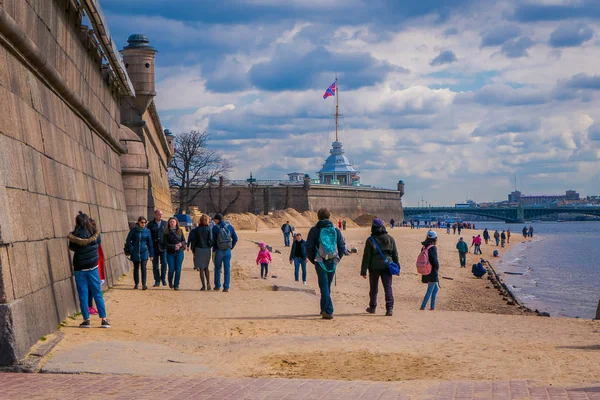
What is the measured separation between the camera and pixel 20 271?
9.48 m

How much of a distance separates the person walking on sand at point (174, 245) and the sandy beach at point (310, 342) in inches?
20.0

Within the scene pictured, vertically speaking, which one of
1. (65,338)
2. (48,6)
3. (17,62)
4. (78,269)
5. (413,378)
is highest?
(48,6)

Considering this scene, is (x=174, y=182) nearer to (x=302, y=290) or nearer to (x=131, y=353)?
(x=302, y=290)

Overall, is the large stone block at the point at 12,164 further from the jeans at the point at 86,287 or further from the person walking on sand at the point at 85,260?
the jeans at the point at 86,287

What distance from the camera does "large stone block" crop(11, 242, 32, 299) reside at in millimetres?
9227

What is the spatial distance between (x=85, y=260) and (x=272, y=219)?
262ft

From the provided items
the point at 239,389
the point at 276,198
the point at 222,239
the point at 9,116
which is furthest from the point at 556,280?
the point at 276,198

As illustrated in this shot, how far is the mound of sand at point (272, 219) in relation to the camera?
7856 cm

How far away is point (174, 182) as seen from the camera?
77188mm

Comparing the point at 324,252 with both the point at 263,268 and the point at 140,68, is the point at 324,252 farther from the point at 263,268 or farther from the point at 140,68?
the point at 140,68

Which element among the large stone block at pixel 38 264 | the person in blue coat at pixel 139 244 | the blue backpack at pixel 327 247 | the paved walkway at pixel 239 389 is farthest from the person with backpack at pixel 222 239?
the paved walkway at pixel 239 389

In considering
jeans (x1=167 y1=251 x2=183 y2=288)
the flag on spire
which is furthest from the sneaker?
the flag on spire

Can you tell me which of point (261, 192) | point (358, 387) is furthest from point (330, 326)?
point (261, 192)

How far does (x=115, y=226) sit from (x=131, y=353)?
36.2 ft
